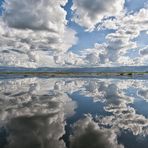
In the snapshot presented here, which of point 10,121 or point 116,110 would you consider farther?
point 116,110

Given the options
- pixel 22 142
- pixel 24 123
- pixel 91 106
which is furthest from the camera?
pixel 91 106

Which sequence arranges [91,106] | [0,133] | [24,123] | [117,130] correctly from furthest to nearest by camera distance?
[91,106] < [24,123] < [117,130] < [0,133]

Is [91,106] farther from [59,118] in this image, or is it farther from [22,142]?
[22,142]

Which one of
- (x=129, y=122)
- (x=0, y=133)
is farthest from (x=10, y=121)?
(x=129, y=122)

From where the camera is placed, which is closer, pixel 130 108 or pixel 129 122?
pixel 129 122

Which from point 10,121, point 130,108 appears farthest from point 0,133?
point 130,108

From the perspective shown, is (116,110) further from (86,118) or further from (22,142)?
(22,142)

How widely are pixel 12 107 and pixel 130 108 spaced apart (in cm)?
921

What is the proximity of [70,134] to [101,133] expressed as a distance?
1.62 metres

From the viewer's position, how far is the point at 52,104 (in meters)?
24.6

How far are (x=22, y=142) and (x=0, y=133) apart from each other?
1.80m

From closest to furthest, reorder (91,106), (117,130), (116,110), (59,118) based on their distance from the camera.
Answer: (117,130)
(59,118)
(116,110)
(91,106)

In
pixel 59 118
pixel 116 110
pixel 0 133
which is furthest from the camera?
pixel 116 110

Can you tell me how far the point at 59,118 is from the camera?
1845cm
